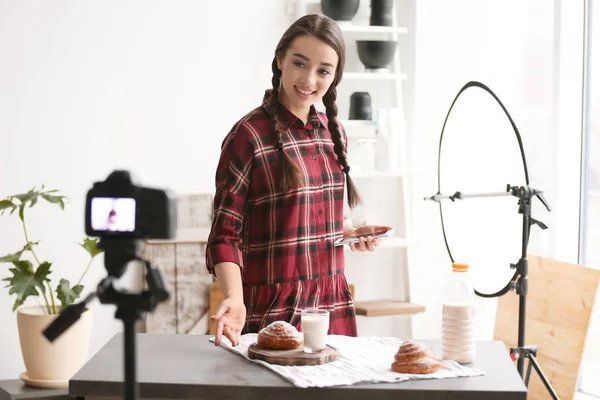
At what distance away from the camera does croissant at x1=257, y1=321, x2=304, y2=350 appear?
171 cm

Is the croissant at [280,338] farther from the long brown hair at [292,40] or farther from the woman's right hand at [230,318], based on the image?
the long brown hair at [292,40]

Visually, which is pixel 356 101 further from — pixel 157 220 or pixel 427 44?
pixel 157 220

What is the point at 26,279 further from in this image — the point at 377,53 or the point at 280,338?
the point at 280,338

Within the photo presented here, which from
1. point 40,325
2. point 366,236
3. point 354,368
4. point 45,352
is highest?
point 366,236

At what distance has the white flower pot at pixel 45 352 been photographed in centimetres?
318

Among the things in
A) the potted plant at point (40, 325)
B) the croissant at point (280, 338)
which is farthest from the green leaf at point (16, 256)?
the croissant at point (280, 338)

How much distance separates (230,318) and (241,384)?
0.21 meters

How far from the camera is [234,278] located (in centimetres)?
182

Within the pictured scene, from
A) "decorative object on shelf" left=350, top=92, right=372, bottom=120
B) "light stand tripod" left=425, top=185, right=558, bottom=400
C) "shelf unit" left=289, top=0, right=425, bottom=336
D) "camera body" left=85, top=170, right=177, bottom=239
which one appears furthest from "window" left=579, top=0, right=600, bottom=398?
"camera body" left=85, top=170, right=177, bottom=239

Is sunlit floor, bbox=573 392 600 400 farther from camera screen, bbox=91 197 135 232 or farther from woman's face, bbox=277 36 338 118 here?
camera screen, bbox=91 197 135 232

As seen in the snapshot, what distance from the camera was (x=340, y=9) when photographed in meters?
3.50

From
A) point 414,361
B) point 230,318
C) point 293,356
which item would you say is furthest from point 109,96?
point 414,361

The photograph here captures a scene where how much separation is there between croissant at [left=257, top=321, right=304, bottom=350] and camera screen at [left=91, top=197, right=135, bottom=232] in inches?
34.1

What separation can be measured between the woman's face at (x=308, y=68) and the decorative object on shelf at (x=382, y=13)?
1691mm
